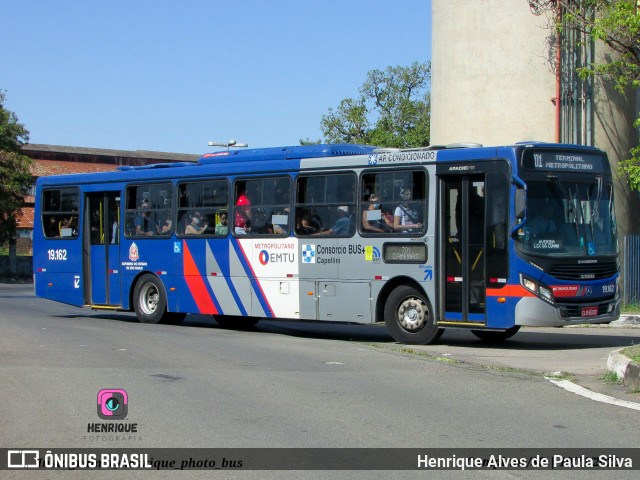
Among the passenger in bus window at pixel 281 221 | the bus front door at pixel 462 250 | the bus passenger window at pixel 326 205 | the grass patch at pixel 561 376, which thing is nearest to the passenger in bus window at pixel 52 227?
the passenger in bus window at pixel 281 221

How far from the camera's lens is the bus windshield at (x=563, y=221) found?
15.2m

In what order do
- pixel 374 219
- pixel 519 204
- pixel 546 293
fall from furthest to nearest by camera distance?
pixel 374 219 → pixel 546 293 → pixel 519 204

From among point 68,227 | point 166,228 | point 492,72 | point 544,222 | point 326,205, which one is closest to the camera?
point 544,222

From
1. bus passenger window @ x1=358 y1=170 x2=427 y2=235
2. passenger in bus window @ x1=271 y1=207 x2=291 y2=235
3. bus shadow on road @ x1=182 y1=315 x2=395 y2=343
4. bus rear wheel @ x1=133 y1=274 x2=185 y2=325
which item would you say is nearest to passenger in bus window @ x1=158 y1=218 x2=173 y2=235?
bus rear wheel @ x1=133 y1=274 x2=185 y2=325

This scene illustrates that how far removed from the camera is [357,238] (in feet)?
56.6

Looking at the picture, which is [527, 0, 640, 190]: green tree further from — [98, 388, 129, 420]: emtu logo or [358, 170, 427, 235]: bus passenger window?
[98, 388, 129, 420]: emtu logo

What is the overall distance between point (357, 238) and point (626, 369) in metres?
6.79

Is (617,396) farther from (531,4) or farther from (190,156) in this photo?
(190,156)

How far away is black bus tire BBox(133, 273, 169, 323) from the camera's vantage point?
20969 millimetres

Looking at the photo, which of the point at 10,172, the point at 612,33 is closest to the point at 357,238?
the point at 612,33

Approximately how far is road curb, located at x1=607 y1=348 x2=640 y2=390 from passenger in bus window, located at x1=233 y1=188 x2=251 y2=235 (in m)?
8.94

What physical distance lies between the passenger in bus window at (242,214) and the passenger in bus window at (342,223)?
228 cm

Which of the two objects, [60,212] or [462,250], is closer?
[462,250]

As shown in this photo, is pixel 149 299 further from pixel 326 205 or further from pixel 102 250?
pixel 326 205
